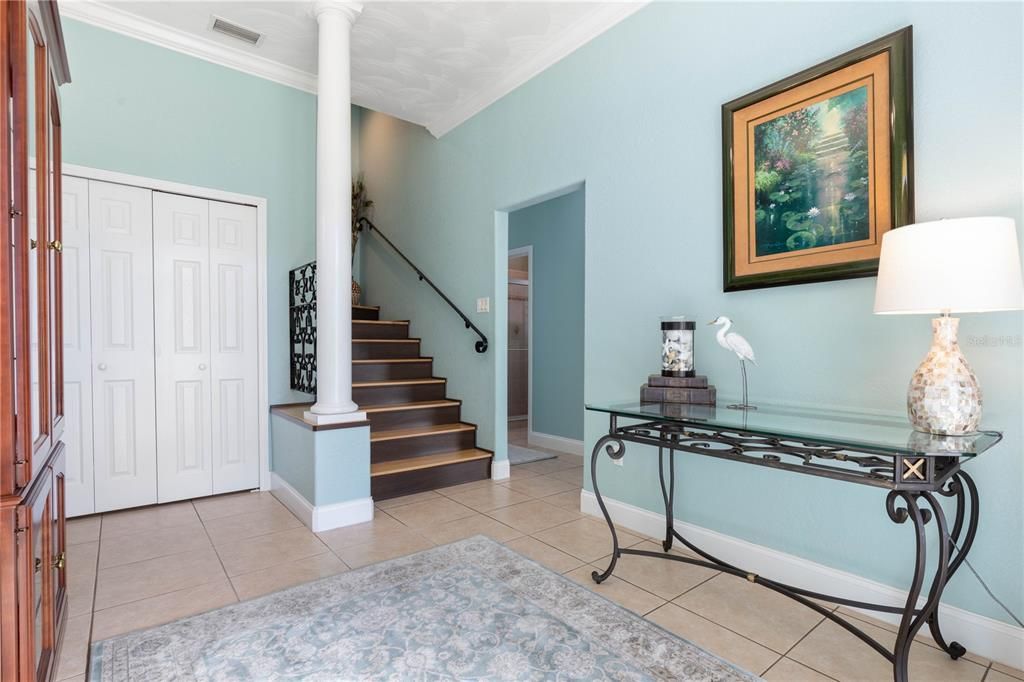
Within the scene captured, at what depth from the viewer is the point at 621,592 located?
220 centimetres

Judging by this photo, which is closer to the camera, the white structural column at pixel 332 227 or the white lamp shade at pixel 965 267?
the white lamp shade at pixel 965 267

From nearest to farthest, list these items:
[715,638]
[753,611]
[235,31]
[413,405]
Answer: [715,638]
[753,611]
[235,31]
[413,405]

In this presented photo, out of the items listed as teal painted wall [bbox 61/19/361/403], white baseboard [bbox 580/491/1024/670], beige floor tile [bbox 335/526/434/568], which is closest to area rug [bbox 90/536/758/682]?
beige floor tile [bbox 335/526/434/568]

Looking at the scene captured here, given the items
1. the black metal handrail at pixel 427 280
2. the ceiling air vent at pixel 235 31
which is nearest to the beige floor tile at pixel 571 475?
the black metal handrail at pixel 427 280

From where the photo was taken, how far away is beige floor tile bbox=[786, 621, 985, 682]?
1659 millimetres

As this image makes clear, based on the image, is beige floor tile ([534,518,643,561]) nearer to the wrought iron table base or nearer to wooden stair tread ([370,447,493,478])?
the wrought iron table base

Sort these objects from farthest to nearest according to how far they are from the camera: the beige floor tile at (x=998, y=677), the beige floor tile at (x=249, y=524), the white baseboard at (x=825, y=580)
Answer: the beige floor tile at (x=249, y=524)
the white baseboard at (x=825, y=580)
the beige floor tile at (x=998, y=677)

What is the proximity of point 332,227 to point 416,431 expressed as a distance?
168cm

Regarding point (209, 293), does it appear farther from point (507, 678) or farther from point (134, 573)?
point (507, 678)

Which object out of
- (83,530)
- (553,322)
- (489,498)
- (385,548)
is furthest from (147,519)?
(553,322)

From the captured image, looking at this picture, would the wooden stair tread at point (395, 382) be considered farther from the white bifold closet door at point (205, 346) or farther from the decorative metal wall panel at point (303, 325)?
the white bifold closet door at point (205, 346)

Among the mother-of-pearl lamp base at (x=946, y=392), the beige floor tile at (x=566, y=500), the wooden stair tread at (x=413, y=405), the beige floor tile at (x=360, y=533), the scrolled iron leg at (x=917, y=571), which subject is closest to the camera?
the scrolled iron leg at (x=917, y=571)

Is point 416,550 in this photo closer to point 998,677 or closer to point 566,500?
point 566,500

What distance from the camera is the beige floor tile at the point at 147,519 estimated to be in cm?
297
